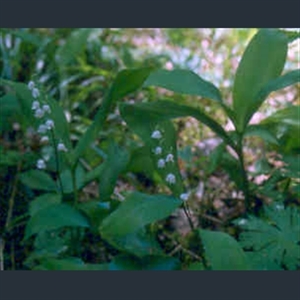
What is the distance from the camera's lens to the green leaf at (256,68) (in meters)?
1.64

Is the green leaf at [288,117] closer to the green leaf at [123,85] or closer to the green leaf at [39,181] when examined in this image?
the green leaf at [123,85]

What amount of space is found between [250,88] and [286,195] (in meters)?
0.41

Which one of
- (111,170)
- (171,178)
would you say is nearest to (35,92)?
(111,170)

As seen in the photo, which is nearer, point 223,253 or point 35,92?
point 223,253

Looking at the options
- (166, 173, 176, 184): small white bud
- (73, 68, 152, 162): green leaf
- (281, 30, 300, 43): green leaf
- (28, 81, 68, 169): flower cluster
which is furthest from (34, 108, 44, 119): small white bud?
(281, 30, 300, 43): green leaf

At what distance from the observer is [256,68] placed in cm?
165

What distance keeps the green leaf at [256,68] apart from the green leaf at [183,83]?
75 mm

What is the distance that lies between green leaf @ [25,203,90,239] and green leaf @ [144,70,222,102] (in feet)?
1.22

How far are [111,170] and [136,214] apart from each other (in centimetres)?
26

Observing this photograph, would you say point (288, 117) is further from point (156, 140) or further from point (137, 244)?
point (137, 244)

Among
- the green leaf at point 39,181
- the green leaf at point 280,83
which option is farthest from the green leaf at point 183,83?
the green leaf at point 39,181

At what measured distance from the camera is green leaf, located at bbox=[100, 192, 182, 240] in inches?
53.0

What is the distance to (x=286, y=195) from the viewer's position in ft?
6.18

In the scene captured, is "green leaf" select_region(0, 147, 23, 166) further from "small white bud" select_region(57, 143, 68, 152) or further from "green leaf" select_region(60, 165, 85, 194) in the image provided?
"small white bud" select_region(57, 143, 68, 152)
